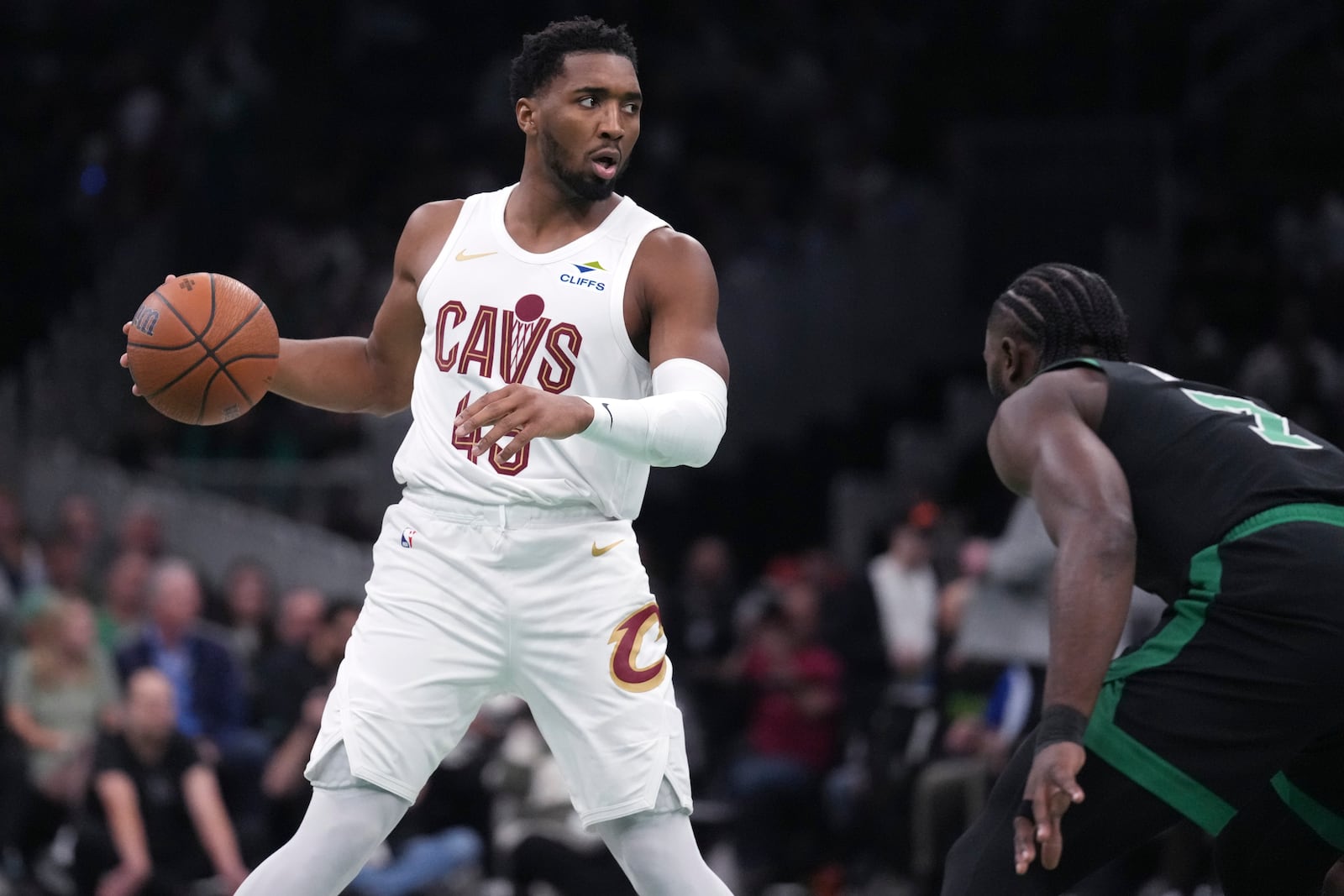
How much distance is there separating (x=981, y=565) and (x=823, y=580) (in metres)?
1.91

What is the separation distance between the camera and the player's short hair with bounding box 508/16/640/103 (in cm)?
479

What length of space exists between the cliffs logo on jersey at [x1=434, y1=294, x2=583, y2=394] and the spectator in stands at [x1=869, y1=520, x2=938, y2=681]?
20.1 feet

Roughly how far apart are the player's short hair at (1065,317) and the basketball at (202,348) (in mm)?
1993

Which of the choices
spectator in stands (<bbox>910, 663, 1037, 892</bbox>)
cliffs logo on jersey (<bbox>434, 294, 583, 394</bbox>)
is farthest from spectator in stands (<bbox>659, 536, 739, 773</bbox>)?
cliffs logo on jersey (<bbox>434, 294, 583, 394</bbox>)

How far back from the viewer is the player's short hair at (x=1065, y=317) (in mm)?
4270

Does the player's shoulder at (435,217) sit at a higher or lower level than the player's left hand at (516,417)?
higher

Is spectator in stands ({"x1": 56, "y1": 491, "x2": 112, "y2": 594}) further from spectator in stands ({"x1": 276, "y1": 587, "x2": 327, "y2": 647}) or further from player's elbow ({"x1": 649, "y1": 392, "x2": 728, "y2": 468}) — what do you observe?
player's elbow ({"x1": 649, "y1": 392, "x2": 728, "y2": 468})

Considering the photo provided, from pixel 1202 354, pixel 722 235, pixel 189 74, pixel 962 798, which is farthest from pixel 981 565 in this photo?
pixel 189 74

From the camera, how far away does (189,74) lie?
674 inches

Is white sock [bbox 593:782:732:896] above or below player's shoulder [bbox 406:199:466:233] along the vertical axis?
below

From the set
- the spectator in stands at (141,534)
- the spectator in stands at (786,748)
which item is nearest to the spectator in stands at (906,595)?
the spectator in stands at (786,748)

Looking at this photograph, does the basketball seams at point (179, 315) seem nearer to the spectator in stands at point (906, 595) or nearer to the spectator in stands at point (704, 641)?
the spectator in stands at point (704, 641)

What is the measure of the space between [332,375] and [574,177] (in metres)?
0.92

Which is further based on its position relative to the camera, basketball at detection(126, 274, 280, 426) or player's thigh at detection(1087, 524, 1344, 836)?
basketball at detection(126, 274, 280, 426)
